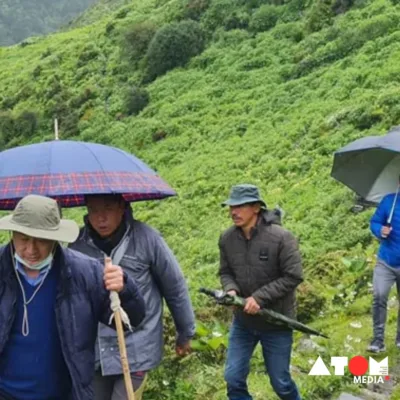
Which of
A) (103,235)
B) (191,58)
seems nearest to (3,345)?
(103,235)

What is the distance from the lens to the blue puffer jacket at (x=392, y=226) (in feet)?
18.6

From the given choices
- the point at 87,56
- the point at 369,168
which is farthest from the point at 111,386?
the point at 87,56

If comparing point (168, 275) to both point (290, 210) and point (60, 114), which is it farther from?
point (60, 114)

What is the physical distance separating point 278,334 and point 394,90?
15126 millimetres

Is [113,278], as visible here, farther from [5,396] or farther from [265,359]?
[265,359]

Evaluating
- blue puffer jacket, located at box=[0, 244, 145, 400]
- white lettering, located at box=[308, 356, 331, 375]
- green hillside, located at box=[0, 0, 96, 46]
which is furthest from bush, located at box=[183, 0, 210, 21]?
green hillside, located at box=[0, 0, 96, 46]

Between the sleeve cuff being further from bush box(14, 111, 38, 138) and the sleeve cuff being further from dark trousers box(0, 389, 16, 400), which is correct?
bush box(14, 111, 38, 138)

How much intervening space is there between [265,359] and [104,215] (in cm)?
154

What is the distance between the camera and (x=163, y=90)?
32719 mm

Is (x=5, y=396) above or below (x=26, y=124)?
below

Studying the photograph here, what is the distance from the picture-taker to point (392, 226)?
569 cm

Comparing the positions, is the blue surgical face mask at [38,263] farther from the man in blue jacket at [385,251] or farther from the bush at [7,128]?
the bush at [7,128]

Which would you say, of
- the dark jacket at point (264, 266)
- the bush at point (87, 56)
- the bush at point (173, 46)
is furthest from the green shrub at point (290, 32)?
the dark jacket at point (264, 266)

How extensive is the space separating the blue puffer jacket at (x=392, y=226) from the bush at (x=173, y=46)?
29953 millimetres
